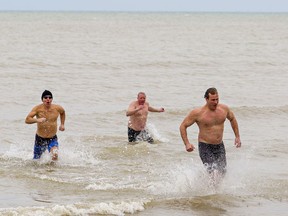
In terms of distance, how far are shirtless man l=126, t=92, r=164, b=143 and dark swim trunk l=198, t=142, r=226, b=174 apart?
4.38 metres

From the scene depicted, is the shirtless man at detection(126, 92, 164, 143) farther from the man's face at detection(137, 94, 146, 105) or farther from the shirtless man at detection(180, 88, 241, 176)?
the shirtless man at detection(180, 88, 241, 176)

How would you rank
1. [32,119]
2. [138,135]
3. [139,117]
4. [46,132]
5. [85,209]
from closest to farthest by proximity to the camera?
[85,209]
[32,119]
[46,132]
[139,117]
[138,135]

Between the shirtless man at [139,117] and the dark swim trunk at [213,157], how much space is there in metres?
4.38

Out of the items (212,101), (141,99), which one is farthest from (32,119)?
(212,101)

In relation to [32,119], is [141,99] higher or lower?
higher

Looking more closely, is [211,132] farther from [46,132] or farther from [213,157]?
[46,132]

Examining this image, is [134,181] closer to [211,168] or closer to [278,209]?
[211,168]

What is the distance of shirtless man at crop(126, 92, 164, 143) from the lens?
14898 millimetres

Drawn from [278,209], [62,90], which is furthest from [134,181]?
[62,90]

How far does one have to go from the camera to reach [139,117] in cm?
1510

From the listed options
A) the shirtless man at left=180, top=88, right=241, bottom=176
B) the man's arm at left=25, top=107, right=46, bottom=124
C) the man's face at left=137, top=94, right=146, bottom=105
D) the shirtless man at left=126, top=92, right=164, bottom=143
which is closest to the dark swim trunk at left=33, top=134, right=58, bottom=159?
the man's arm at left=25, top=107, right=46, bottom=124

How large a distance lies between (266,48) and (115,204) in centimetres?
3985

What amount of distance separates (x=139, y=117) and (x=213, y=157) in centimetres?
481

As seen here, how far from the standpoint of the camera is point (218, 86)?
1048 inches
